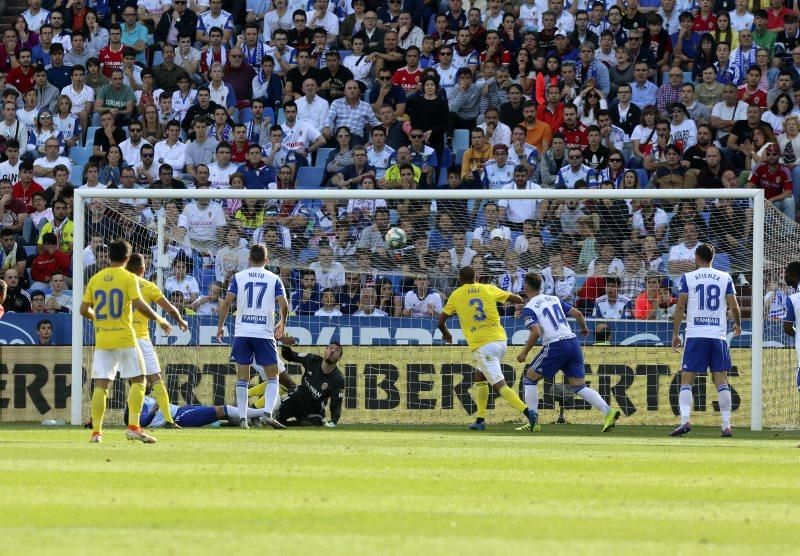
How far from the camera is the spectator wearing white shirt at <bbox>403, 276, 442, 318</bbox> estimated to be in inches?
774

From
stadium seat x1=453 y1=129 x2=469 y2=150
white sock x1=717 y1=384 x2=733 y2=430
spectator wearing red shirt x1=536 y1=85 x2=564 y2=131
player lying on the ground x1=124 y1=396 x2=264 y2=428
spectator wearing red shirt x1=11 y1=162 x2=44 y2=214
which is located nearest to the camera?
white sock x1=717 y1=384 x2=733 y2=430

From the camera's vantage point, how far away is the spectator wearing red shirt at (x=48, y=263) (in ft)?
69.9

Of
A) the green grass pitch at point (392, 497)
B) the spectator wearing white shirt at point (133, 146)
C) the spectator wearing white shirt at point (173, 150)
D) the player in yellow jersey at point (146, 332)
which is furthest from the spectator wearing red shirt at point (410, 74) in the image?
the green grass pitch at point (392, 497)

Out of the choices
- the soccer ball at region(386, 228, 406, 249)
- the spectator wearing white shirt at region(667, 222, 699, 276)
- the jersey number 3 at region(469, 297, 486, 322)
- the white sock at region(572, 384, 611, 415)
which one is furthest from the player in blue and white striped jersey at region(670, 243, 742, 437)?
the soccer ball at region(386, 228, 406, 249)

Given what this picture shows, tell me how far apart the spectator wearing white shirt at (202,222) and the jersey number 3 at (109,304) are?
20.4ft

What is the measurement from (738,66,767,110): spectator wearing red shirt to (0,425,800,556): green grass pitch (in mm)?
9710

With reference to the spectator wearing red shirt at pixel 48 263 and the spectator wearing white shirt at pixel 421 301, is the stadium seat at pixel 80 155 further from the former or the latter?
the spectator wearing white shirt at pixel 421 301

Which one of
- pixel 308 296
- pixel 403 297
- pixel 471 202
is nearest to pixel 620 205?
pixel 471 202

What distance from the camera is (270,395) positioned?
1673 cm

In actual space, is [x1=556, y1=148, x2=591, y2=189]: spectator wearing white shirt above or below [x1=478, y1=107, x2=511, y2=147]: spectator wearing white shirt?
below

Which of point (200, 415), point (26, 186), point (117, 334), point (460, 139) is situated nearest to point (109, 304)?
point (117, 334)

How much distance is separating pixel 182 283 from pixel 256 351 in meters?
3.36

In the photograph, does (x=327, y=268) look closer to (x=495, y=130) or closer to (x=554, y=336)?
(x=554, y=336)

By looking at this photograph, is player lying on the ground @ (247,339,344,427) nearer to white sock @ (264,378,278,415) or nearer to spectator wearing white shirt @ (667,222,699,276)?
white sock @ (264,378,278,415)
